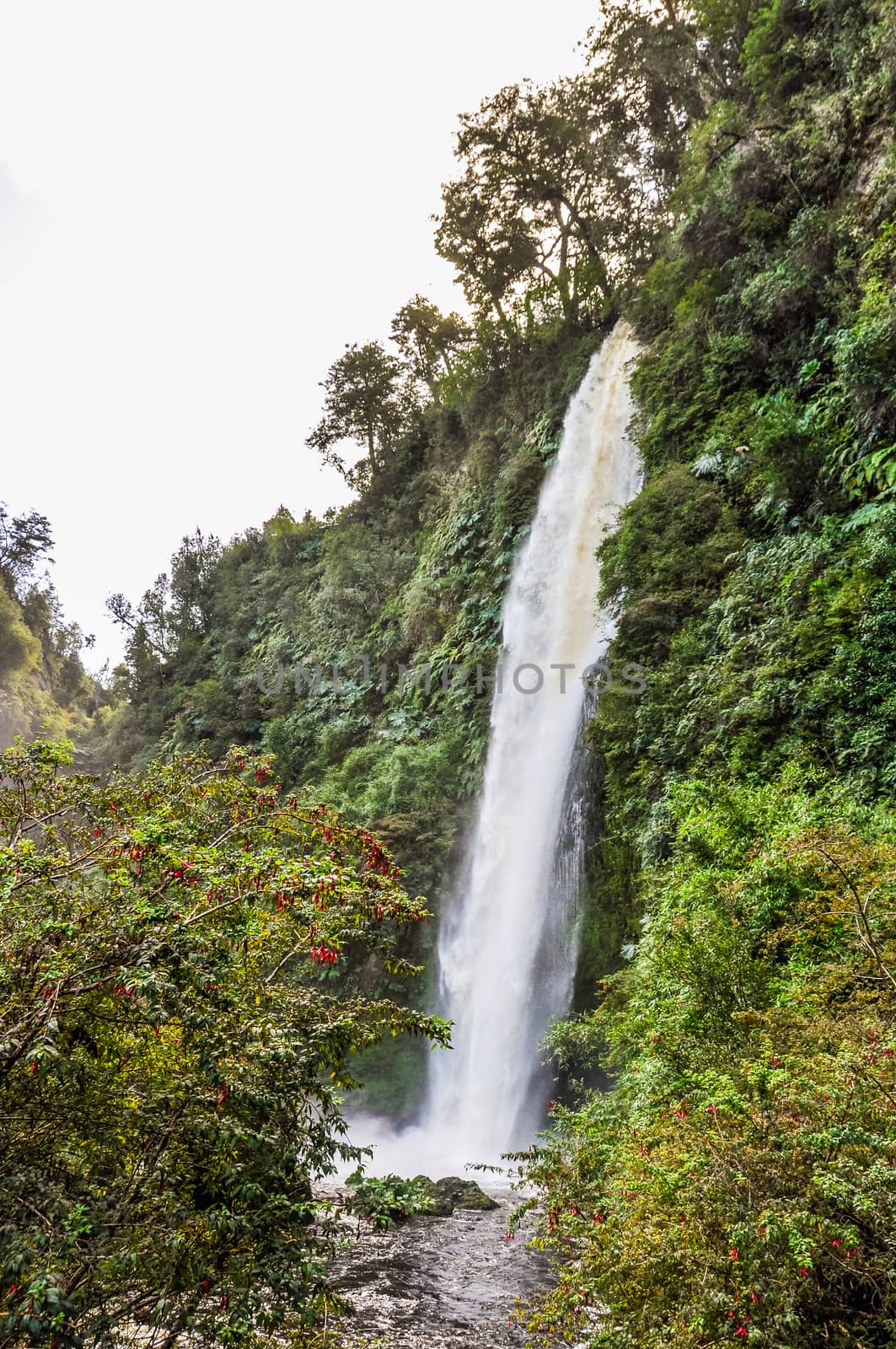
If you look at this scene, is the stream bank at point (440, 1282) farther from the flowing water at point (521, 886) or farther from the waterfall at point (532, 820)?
the waterfall at point (532, 820)

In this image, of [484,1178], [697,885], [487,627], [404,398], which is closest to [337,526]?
[404,398]

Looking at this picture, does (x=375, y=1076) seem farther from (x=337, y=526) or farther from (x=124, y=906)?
(x=337, y=526)

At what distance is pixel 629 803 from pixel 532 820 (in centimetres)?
477

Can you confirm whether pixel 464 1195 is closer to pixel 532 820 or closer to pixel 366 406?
pixel 532 820

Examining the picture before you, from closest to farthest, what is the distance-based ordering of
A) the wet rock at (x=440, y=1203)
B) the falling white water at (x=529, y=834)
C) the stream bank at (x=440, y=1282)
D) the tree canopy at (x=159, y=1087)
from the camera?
1. the tree canopy at (x=159, y=1087)
2. the stream bank at (x=440, y=1282)
3. the wet rock at (x=440, y=1203)
4. the falling white water at (x=529, y=834)

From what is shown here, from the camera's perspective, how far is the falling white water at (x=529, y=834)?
556 inches

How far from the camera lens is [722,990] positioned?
596 centimetres

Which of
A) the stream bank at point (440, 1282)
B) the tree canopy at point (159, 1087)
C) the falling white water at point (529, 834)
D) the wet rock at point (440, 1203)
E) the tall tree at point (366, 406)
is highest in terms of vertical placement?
the tall tree at point (366, 406)

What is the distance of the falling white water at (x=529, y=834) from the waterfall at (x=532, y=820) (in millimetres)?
32

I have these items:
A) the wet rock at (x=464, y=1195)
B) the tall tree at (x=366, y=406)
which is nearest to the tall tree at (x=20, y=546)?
the tall tree at (x=366, y=406)

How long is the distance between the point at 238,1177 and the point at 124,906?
1.24m

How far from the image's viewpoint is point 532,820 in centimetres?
1608

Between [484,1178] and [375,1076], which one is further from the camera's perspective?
[375,1076]

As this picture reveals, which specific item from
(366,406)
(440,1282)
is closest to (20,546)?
(366,406)
